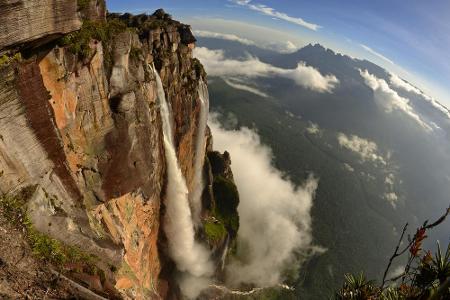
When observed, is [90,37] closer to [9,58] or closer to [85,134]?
[85,134]

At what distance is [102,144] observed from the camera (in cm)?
3109

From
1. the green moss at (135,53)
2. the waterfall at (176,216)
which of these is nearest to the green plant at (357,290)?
the green moss at (135,53)

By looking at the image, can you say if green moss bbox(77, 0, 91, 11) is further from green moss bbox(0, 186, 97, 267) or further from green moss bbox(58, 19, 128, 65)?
green moss bbox(0, 186, 97, 267)

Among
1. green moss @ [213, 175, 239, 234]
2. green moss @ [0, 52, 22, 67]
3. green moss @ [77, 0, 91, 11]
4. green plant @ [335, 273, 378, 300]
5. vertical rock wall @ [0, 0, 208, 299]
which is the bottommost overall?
green moss @ [213, 175, 239, 234]

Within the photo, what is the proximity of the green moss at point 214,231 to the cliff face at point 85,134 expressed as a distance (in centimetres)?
2290

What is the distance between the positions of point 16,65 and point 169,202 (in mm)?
36818

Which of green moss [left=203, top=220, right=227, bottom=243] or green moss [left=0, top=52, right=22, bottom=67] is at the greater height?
green moss [left=0, top=52, right=22, bottom=67]

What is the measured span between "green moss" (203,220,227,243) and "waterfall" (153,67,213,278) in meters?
4.41

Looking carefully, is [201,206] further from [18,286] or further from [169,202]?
[18,286]

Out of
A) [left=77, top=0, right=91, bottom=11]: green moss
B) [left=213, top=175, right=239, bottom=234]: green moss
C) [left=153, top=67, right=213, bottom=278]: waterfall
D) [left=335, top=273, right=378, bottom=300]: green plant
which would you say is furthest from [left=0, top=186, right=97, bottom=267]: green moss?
[left=213, top=175, right=239, bottom=234]: green moss

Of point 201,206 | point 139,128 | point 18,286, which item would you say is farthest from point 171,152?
point 18,286

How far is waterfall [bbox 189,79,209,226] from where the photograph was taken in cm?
6962

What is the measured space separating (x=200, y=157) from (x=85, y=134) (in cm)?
4769

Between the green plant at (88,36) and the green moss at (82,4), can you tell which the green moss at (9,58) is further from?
the green moss at (82,4)
